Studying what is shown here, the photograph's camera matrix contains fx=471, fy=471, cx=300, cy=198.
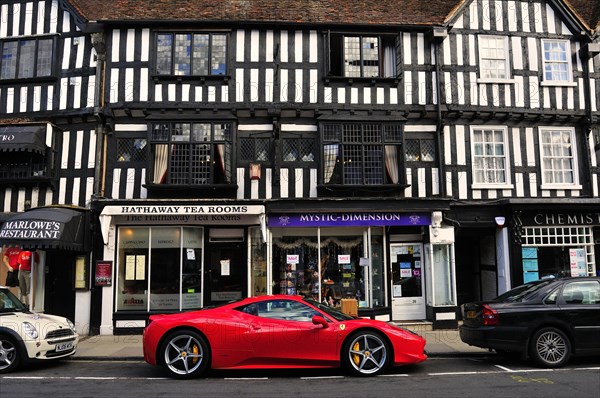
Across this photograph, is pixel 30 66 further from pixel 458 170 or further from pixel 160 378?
pixel 458 170

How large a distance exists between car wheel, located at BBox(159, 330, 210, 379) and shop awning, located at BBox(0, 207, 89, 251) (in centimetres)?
544

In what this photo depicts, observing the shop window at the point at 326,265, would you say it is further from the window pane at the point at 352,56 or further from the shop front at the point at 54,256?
the shop front at the point at 54,256

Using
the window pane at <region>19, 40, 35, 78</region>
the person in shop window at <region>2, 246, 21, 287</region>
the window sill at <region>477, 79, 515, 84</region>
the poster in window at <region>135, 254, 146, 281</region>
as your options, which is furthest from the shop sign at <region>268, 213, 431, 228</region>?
the window pane at <region>19, 40, 35, 78</region>

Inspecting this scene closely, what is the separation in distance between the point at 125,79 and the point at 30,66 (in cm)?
310

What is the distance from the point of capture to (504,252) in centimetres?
1386

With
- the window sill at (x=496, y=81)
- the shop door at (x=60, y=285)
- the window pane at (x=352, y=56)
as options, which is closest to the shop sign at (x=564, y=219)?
the window sill at (x=496, y=81)

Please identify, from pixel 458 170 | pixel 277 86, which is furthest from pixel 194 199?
pixel 458 170

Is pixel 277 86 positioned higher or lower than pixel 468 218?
higher

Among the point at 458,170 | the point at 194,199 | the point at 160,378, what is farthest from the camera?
the point at 458,170

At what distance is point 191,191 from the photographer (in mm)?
13227

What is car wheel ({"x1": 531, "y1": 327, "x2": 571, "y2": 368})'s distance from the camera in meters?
8.33

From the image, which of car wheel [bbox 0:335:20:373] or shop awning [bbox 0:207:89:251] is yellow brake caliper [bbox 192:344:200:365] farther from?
shop awning [bbox 0:207:89:251]

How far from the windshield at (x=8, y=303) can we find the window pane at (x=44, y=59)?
7447 millimetres

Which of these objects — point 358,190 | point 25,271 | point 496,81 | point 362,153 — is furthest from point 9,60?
point 496,81
